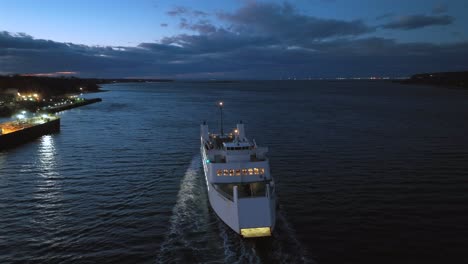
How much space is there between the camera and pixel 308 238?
27547mm

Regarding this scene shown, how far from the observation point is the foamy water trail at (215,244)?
24859 mm

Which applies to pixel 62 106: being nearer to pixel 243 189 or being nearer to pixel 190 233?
pixel 243 189

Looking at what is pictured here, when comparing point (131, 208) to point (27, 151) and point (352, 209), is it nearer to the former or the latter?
point (352, 209)

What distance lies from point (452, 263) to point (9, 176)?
4629 centimetres

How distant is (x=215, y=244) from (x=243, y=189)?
724 centimetres

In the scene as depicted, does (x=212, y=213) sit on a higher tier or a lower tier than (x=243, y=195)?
lower

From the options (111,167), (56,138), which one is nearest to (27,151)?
(56,138)

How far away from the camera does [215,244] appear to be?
2673cm

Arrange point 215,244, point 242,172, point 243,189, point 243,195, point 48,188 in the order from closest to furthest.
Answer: point 215,244 → point 243,195 → point 243,189 → point 242,172 → point 48,188

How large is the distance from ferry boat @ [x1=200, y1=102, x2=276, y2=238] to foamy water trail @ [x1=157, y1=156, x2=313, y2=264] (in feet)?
2.50

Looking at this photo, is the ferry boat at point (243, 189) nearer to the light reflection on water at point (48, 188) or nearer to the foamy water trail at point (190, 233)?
the foamy water trail at point (190, 233)

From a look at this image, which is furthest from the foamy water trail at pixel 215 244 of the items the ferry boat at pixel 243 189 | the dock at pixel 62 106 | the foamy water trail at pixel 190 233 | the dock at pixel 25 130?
the dock at pixel 62 106

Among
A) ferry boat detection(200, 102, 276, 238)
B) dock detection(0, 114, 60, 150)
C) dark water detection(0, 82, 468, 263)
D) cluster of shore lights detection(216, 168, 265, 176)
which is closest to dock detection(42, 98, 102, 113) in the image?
dock detection(0, 114, 60, 150)

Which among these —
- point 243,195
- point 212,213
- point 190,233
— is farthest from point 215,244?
point 243,195
